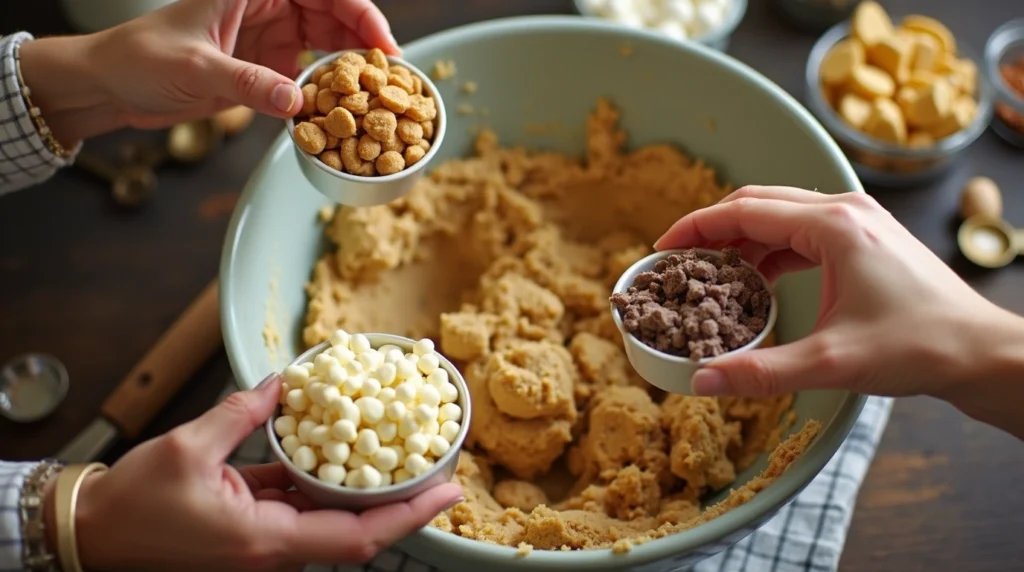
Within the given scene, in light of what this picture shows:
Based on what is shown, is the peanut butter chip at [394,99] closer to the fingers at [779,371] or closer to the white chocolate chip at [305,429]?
the white chocolate chip at [305,429]

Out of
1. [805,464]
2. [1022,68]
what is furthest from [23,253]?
[1022,68]

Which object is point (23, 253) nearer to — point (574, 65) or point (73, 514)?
→ point (73, 514)

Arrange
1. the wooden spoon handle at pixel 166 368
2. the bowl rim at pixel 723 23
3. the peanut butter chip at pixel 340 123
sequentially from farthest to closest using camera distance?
the bowl rim at pixel 723 23 < the wooden spoon handle at pixel 166 368 < the peanut butter chip at pixel 340 123

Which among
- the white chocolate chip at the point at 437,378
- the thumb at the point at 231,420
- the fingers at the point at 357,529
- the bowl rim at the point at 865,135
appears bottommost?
the bowl rim at the point at 865,135

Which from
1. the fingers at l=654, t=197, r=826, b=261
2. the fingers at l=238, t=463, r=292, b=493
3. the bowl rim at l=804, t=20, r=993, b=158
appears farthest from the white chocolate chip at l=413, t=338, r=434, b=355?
the bowl rim at l=804, t=20, r=993, b=158

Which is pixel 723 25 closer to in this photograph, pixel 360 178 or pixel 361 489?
pixel 360 178

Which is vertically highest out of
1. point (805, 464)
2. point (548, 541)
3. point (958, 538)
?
point (805, 464)

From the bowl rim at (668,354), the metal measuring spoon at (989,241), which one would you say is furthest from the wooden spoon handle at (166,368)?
the metal measuring spoon at (989,241)
